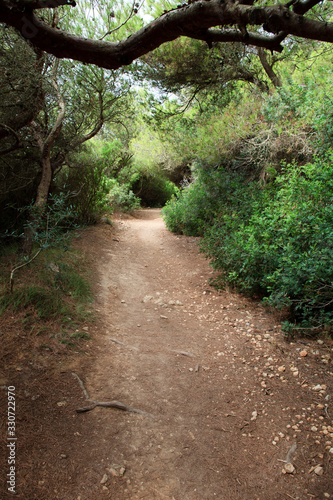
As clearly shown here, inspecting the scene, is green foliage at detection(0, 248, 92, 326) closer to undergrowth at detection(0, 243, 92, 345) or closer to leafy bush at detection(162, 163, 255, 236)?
undergrowth at detection(0, 243, 92, 345)

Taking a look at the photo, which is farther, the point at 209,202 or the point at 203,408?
the point at 209,202

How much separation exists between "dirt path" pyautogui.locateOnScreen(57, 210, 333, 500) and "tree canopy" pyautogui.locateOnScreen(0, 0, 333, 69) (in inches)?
115

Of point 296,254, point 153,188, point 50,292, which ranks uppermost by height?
point 153,188

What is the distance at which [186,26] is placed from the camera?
2172mm

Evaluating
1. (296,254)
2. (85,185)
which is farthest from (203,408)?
(85,185)

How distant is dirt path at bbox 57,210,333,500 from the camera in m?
2.00

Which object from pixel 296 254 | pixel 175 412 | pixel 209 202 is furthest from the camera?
pixel 209 202

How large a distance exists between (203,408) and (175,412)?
0.28m

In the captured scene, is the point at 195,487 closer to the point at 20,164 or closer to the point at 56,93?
the point at 20,164

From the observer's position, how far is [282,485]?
1972 millimetres

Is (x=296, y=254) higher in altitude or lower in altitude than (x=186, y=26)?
lower

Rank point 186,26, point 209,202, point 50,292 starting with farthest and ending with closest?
point 209,202
point 50,292
point 186,26

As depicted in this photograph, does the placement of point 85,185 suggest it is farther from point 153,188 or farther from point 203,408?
point 153,188

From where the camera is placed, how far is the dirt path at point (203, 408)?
78.7 inches
